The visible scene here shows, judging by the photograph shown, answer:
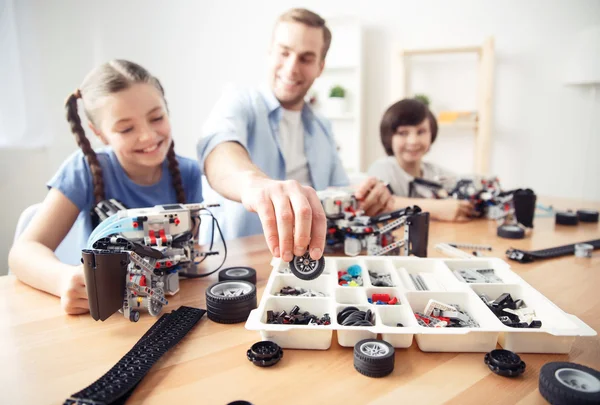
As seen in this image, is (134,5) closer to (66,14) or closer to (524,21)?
(66,14)

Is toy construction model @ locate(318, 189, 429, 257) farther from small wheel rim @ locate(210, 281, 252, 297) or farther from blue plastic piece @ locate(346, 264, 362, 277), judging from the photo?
small wheel rim @ locate(210, 281, 252, 297)

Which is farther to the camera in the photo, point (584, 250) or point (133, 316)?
point (584, 250)

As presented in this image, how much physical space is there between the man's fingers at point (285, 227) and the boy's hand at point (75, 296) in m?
0.43

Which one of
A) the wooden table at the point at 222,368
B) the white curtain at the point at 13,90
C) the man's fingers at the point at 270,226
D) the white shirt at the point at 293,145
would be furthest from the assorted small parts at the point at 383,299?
the white curtain at the point at 13,90

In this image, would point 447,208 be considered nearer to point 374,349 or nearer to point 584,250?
point 584,250

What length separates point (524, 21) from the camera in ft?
9.82

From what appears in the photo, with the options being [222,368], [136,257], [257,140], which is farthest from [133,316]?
[257,140]

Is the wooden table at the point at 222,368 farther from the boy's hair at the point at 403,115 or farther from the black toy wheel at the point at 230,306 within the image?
the boy's hair at the point at 403,115

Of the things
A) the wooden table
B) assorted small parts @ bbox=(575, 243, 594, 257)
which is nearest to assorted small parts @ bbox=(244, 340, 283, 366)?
the wooden table

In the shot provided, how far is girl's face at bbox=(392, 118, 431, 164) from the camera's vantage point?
6.51ft

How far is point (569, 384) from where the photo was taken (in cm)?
56

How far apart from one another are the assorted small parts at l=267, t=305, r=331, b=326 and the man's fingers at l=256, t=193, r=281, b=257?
0.12m

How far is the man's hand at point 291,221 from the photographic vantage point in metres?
0.72

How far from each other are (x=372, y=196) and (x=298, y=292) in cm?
57
